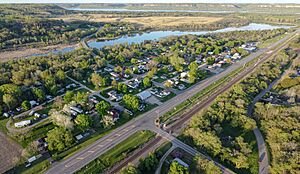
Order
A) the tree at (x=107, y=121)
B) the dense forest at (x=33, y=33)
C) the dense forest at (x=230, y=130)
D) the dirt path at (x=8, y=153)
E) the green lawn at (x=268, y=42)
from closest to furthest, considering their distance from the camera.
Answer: the dirt path at (x=8, y=153), the dense forest at (x=230, y=130), the tree at (x=107, y=121), the green lawn at (x=268, y=42), the dense forest at (x=33, y=33)

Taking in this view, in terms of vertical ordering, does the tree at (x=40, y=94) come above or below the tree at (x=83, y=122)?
above

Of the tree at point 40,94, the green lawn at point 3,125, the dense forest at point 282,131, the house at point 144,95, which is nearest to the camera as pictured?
the dense forest at point 282,131

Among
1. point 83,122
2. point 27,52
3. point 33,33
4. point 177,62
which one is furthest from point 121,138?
point 33,33

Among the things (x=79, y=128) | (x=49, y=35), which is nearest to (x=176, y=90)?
(x=79, y=128)

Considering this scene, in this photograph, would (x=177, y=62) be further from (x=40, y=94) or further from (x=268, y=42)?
(x=268, y=42)

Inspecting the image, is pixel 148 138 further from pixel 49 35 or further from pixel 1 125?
pixel 49 35

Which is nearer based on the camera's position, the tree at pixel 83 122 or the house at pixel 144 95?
the tree at pixel 83 122

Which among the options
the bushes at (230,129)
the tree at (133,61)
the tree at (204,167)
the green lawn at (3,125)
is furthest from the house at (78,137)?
the tree at (133,61)

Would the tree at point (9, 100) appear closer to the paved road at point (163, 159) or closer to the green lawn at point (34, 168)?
the green lawn at point (34, 168)
